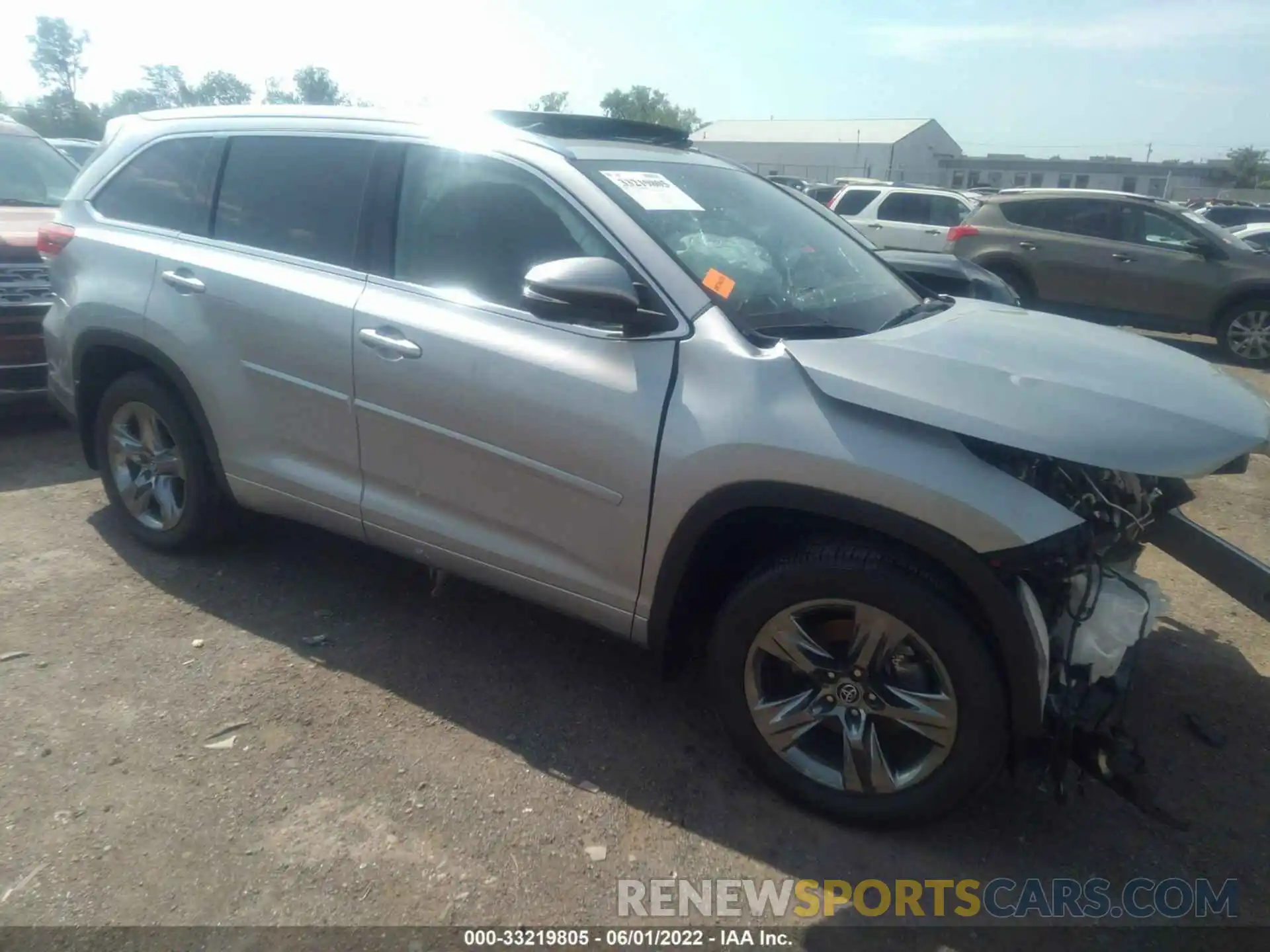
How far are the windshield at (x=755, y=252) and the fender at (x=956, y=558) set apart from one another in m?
0.52

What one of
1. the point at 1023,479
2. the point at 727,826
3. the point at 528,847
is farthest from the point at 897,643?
the point at 528,847

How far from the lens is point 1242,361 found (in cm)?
1063

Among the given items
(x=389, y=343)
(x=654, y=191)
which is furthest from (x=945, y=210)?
(x=389, y=343)

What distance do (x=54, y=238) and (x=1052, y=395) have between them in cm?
418

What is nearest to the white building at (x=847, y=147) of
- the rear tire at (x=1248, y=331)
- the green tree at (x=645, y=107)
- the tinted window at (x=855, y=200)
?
the green tree at (x=645, y=107)

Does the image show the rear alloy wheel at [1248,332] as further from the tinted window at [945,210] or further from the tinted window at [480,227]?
the tinted window at [480,227]

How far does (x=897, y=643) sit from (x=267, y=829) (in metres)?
1.83

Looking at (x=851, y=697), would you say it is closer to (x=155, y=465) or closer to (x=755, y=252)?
(x=755, y=252)

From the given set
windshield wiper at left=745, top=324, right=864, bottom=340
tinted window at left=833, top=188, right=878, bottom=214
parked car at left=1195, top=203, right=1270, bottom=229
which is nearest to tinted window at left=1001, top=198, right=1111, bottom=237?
tinted window at left=833, top=188, right=878, bottom=214

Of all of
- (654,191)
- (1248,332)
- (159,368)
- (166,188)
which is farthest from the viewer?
(1248,332)

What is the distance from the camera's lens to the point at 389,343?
3137 millimetres

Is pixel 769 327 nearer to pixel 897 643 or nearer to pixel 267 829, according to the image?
pixel 897 643

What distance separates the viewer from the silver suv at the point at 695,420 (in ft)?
7.89

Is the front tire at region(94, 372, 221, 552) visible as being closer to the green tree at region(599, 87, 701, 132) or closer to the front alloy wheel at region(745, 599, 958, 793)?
the front alloy wheel at region(745, 599, 958, 793)
